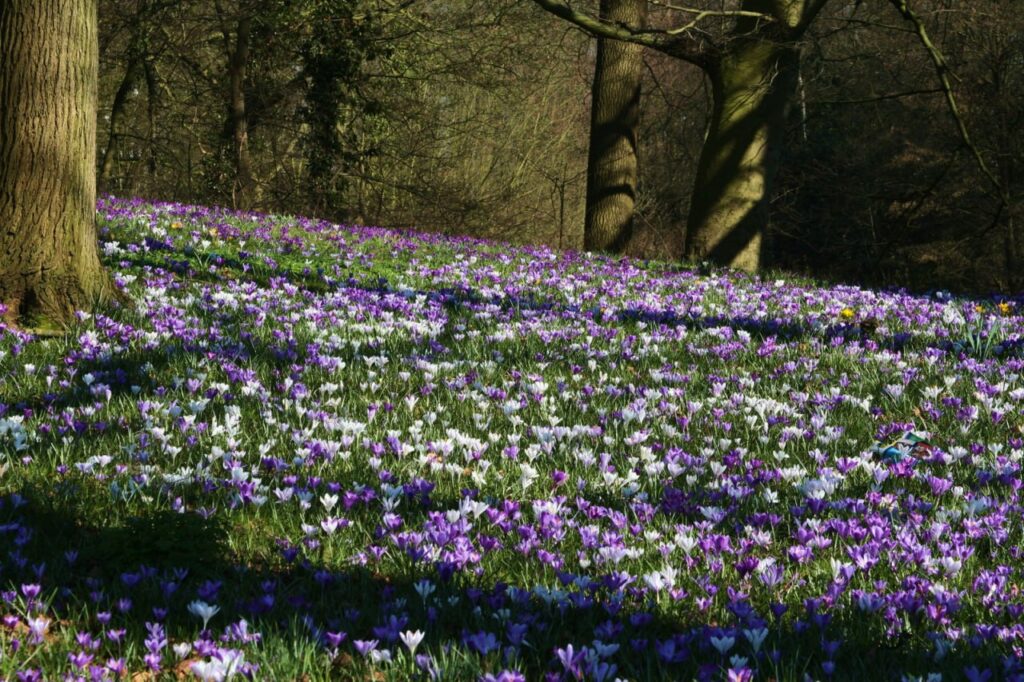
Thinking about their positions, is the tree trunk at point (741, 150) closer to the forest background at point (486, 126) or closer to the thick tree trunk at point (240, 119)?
the forest background at point (486, 126)

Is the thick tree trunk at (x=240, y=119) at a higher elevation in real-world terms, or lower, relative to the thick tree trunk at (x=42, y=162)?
higher

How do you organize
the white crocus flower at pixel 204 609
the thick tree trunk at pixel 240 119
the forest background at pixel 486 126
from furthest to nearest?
the forest background at pixel 486 126 < the thick tree trunk at pixel 240 119 < the white crocus flower at pixel 204 609

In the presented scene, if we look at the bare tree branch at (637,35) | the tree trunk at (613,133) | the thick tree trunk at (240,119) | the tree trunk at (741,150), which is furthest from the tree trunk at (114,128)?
the tree trunk at (741,150)

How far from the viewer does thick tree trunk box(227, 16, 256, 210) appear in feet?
67.3

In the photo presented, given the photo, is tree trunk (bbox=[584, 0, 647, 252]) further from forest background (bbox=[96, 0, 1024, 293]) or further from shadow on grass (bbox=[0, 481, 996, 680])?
shadow on grass (bbox=[0, 481, 996, 680])

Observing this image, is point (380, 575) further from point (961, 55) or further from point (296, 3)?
point (961, 55)

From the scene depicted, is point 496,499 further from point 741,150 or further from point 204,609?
point 741,150

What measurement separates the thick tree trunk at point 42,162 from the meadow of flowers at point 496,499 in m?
0.44

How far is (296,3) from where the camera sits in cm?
1939

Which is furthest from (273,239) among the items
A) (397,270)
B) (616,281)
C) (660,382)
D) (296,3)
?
(296,3)

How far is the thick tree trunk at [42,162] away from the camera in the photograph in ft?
21.8

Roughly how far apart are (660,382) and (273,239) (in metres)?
6.53

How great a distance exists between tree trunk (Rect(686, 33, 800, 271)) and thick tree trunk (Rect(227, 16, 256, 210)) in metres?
10.9

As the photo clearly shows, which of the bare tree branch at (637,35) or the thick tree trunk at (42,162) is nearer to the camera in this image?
the thick tree trunk at (42,162)
